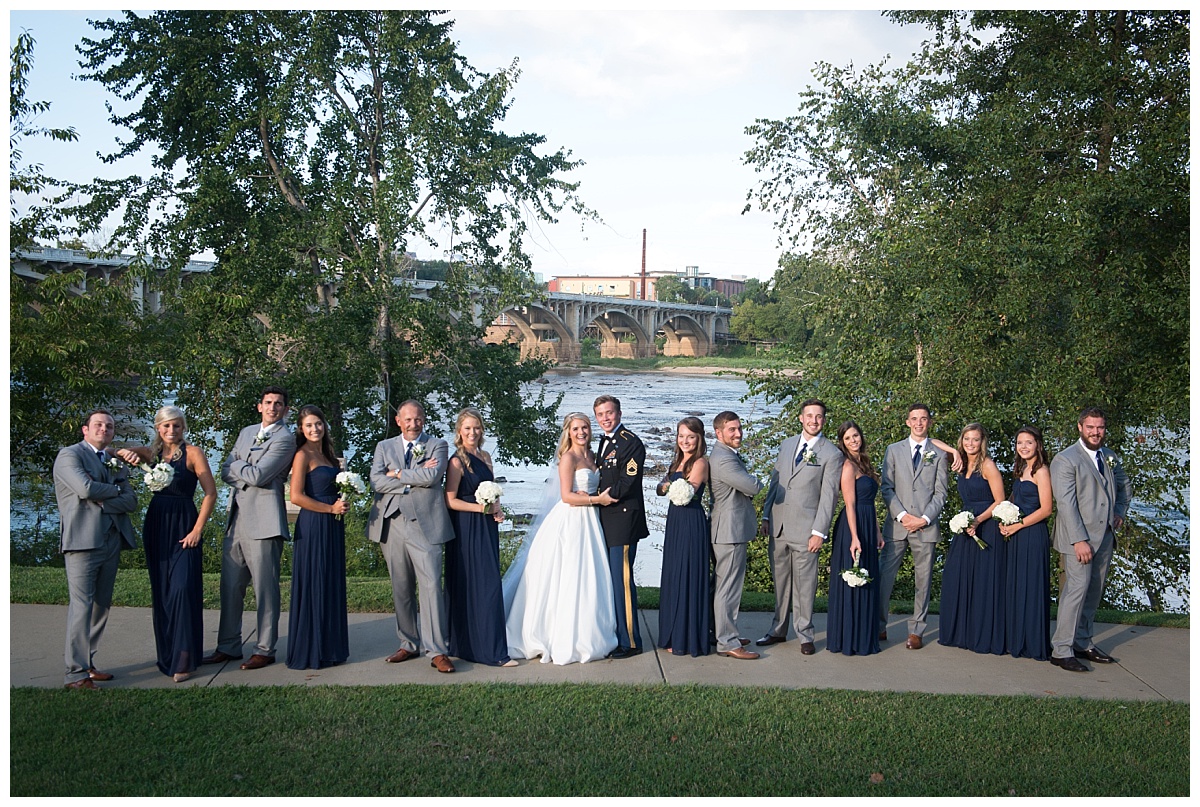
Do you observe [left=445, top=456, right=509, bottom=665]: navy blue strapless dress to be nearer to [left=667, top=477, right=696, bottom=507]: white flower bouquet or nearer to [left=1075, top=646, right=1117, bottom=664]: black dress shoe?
[left=667, top=477, right=696, bottom=507]: white flower bouquet

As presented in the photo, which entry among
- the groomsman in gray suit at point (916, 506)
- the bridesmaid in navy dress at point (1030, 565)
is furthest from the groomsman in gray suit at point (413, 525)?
the bridesmaid in navy dress at point (1030, 565)

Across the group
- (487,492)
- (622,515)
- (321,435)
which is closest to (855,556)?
(622,515)

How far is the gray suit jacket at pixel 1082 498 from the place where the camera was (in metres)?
7.59

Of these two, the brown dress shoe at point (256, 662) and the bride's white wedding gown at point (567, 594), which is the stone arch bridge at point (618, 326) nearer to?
the bride's white wedding gown at point (567, 594)

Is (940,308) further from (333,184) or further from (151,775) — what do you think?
(151,775)

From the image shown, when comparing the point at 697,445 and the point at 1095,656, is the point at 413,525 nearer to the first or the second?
the point at 697,445

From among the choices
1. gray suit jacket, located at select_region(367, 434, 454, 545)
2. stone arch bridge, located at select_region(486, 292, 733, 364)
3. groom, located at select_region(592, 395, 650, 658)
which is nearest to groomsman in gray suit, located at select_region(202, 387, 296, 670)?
gray suit jacket, located at select_region(367, 434, 454, 545)

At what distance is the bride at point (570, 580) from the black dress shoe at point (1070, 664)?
10.5 feet

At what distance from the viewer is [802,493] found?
7.84 metres

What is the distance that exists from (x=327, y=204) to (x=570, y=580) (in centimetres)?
936

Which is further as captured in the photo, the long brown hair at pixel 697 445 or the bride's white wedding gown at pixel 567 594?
the long brown hair at pixel 697 445

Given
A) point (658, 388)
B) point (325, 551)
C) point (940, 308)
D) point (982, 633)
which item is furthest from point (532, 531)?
point (658, 388)

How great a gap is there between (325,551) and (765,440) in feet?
27.1

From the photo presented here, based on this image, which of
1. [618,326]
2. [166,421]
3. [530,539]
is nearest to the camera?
[166,421]
